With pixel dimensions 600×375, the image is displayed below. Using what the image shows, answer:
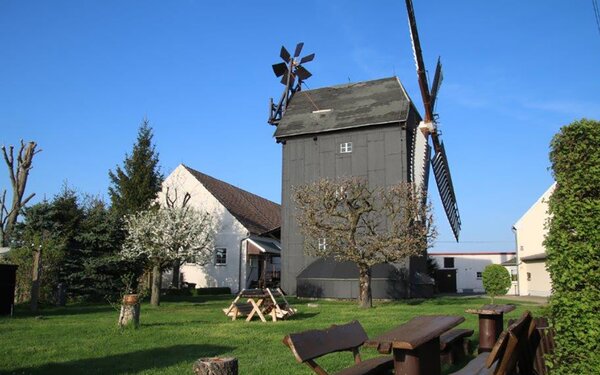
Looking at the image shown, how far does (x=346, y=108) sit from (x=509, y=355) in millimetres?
25796

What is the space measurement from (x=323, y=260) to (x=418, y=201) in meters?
7.81

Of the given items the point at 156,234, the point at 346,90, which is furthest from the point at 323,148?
the point at 156,234

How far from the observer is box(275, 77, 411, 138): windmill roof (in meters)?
27.9

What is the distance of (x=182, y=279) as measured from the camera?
33500 mm

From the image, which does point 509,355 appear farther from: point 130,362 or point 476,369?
point 130,362

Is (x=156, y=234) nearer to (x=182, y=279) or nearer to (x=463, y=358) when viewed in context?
(x=182, y=279)

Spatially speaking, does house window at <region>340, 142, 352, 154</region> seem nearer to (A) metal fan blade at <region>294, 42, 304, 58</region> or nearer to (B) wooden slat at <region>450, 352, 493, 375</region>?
(A) metal fan blade at <region>294, 42, 304, 58</region>

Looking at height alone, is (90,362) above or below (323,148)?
below

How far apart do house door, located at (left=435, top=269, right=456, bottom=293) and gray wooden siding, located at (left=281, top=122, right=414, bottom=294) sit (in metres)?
20.8

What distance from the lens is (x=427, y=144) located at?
30719mm

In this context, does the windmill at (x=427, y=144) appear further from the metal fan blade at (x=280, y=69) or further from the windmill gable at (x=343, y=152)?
the metal fan blade at (x=280, y=69)

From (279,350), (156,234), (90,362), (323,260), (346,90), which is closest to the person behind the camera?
(90,362)

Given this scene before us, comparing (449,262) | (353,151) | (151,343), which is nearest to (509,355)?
(151,343)

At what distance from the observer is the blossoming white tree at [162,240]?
22.0 meters
